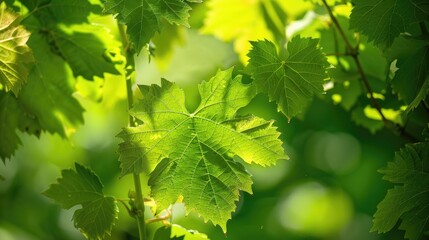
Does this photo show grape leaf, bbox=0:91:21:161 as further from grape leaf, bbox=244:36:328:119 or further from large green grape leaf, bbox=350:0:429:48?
large green grape leaf, bbox=350:0:429:48

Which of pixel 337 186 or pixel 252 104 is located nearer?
pixel 252 104

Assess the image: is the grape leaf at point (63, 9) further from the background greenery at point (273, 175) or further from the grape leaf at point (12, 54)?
the background greenery at point (273, 175)

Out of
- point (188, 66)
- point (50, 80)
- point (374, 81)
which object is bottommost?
point (188, 66)

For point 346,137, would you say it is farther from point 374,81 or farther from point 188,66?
point 374,81

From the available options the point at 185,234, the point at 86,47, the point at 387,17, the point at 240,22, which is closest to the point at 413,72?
the point at 387,17

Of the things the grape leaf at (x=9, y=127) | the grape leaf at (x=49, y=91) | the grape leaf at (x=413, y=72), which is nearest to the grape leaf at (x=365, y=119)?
the grape leaf at (x=413, y=72)

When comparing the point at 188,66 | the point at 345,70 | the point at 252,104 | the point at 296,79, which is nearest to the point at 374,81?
the point at 345,70
